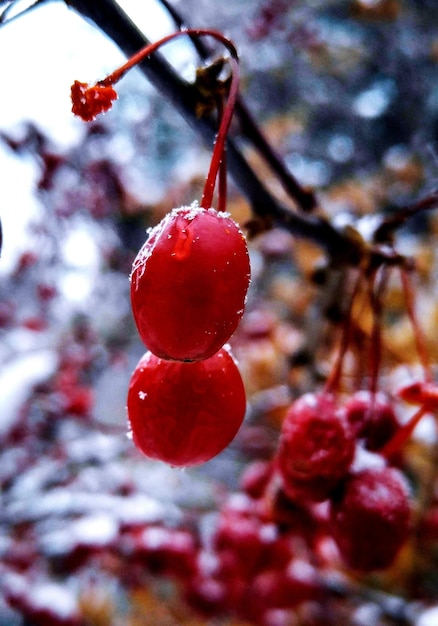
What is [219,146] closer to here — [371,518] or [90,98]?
[90,98]

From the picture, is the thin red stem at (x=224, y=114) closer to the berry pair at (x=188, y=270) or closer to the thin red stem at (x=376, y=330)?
the berry pair at (x=188, y=270)

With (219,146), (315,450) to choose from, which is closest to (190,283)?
(219,146)

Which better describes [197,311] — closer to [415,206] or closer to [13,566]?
[415,206]

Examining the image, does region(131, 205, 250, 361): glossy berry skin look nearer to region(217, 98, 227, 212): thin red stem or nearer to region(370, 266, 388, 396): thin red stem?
region(217, 98, 227, 212): thin red stem

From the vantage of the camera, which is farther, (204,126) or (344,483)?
(344,483)

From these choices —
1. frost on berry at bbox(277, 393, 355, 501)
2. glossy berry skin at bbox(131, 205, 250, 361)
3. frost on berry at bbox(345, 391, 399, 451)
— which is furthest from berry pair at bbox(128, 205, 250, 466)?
frost on berry at bbox(345, 391, 399, 451)

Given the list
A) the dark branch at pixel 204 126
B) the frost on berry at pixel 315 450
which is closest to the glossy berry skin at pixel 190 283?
the dark branch at pixel 204 126
